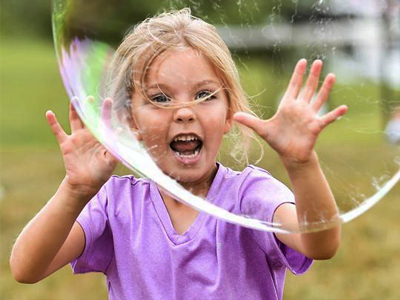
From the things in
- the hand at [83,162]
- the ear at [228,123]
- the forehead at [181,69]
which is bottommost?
the hand at [83,162]

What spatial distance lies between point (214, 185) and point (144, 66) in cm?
31

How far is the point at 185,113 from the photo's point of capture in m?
1.68

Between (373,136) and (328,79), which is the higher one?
(328,79)

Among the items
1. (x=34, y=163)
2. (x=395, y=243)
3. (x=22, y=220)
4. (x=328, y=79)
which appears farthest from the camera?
(x=34, y=163)

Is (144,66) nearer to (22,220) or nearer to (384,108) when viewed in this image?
(384,108)

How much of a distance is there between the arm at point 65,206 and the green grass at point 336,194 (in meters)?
0.23

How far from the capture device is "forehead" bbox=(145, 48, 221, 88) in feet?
5.65

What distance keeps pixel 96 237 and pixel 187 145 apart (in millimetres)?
372

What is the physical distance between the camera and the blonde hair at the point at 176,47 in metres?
1.76

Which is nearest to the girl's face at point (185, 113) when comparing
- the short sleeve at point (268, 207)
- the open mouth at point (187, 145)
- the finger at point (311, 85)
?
the open mouth at point (187, 145)

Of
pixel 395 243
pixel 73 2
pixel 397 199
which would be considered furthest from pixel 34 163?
pixel 73 2

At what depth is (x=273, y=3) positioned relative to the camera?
1781 millimetres

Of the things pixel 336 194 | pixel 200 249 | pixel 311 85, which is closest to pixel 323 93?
pixel 311 85

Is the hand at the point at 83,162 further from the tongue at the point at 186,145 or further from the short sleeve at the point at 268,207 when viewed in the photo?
the short sleeve at the point at 268,207
